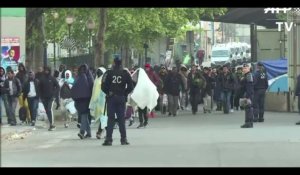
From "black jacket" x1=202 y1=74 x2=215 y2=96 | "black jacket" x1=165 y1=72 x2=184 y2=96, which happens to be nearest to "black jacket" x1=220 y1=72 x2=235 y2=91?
"black jacket" x1=202 y1=74 x2=215 y2=96

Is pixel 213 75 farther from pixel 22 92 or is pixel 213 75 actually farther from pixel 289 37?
pixel 22 92

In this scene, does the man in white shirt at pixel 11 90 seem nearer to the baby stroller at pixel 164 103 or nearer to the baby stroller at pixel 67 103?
the baby stroller at pixel 67 103

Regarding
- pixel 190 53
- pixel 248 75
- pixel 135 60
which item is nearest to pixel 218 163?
pixel 248 75

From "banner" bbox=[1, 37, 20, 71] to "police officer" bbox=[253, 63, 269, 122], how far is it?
6799 millimetres

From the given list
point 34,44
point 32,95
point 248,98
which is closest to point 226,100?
point 248,98

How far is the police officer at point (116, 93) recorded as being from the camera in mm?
14141

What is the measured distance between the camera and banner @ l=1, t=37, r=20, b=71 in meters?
19.8

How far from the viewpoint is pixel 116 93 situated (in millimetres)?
14141

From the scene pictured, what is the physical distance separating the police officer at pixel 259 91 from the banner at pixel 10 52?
268 inches

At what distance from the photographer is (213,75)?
85.2 ft

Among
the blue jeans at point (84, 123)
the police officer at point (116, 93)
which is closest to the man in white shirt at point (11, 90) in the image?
the blue jeans at point (84, 123)

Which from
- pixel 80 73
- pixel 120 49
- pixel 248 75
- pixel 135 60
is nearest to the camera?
pixel 80 73
